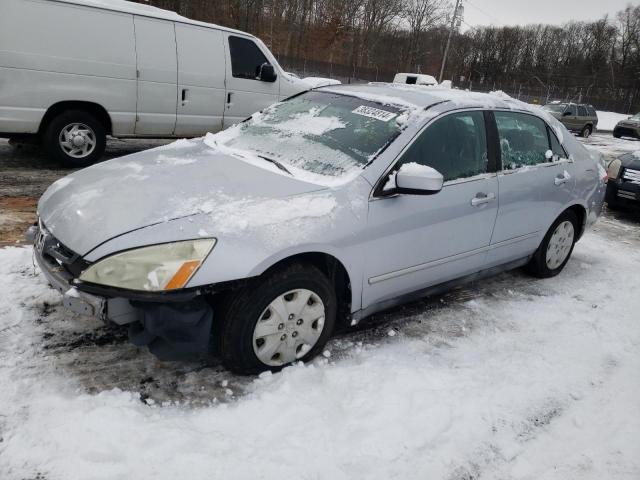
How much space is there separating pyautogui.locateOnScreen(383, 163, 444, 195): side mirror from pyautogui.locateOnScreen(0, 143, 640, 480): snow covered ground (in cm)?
102

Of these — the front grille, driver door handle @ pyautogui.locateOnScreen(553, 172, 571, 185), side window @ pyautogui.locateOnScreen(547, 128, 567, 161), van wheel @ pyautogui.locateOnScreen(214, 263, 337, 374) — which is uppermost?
side window @ pyautogui.locateOnScreen(547, 128, 567, 161)

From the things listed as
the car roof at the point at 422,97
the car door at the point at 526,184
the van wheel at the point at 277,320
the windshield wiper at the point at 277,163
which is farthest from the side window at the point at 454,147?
the van wheel at the point at 277,320

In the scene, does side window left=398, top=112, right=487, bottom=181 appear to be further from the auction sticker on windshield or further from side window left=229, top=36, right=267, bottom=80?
side window left=229, top=36, right=267, bottom=80

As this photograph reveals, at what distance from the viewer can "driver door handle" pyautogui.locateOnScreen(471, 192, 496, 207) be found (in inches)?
138

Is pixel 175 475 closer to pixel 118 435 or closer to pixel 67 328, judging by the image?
pixel 118 435

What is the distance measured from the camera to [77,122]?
21.5ft

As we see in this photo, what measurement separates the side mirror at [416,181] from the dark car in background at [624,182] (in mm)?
5992

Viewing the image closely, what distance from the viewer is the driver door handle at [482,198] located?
138 inches

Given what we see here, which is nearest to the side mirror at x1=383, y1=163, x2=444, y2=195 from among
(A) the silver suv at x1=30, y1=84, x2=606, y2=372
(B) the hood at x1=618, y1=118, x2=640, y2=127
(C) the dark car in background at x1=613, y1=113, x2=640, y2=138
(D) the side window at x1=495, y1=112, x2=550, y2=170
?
(A) the silver suv at x1=30, y1=84, x2=606, y2=372

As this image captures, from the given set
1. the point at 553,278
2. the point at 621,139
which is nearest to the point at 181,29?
the point at 553,278

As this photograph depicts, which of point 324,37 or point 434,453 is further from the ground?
point 324,37

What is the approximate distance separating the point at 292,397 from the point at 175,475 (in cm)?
72

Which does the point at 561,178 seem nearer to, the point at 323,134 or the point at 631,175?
the point at 323,134

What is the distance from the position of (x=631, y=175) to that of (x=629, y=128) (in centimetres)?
1768
